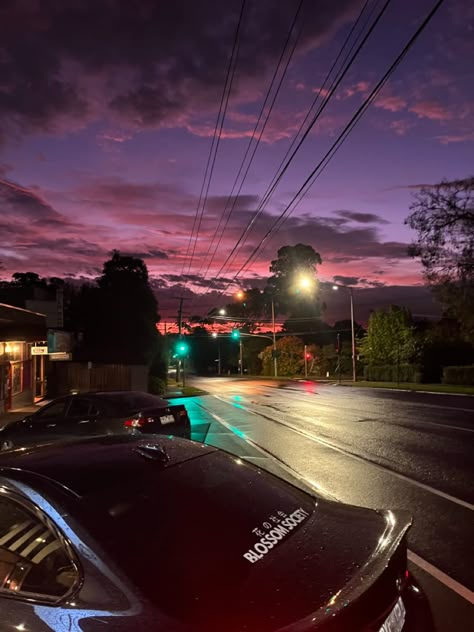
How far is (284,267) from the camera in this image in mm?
92000

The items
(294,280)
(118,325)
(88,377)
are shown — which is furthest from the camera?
(294,280)

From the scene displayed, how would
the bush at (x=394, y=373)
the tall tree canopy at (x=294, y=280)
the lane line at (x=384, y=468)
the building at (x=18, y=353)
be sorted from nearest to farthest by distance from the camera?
the lane line at (x=384, y=468), the building at (x=18, y=353), the bush at (x=394, y=373), the tall tree canopy at (x=294, y=280)

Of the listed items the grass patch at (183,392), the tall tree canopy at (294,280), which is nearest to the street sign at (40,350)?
the grass patch at (183,392)

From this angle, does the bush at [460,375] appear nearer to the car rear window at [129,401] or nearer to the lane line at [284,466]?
the lane line at [284,466]

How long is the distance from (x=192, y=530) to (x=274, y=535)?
42 centimetres

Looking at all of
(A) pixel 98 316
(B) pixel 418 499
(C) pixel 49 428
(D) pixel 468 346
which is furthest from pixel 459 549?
(D) pixel 468 346

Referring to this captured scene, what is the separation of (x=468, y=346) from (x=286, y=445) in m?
41.0

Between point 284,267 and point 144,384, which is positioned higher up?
point 284,267

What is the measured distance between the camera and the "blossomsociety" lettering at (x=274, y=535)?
2271mm

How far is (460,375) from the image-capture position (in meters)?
37.3

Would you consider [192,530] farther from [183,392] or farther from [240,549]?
[183,392]

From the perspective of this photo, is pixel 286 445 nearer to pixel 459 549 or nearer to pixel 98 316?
pixel 459 549

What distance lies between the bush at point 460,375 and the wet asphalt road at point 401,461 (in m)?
18.0

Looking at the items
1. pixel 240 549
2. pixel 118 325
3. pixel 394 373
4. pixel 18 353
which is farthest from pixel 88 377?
pixel 240 549
